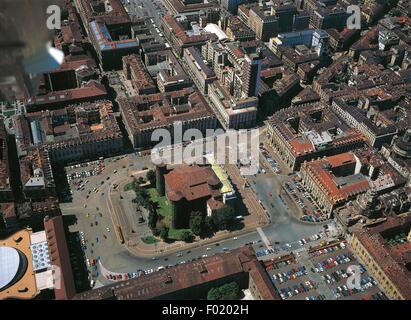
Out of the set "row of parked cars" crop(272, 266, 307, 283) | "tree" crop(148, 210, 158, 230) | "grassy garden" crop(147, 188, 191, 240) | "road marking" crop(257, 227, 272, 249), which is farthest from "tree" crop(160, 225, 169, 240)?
"row of parked cars" crop(272, 266, 307, 283)

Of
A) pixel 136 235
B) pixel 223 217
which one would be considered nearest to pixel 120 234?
pixel 136 235

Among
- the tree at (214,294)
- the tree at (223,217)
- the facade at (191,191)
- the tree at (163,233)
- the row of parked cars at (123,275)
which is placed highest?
the facade at (191,191)

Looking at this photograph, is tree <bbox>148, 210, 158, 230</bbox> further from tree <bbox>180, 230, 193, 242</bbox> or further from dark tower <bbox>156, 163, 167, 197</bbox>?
dark tower <bbox>156, 163, 167, 197</bbox>

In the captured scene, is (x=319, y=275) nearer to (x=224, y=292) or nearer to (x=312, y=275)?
(x=312, y=275)

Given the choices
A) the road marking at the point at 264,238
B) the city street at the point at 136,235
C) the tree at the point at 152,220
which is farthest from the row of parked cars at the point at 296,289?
the tree at the point at 152,220

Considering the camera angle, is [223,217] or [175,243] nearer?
[175,243]

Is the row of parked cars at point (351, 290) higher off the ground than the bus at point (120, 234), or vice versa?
the bus at point (120, 234)

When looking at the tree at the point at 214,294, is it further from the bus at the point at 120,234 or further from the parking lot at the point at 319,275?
the bus at the point at 120,234
